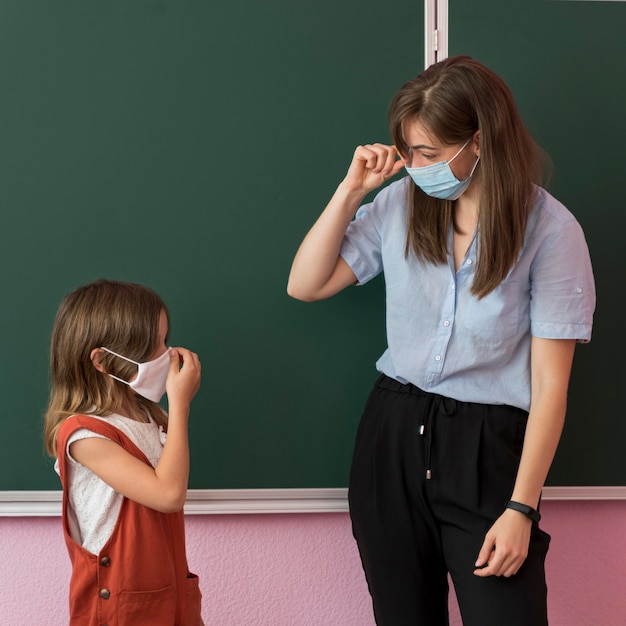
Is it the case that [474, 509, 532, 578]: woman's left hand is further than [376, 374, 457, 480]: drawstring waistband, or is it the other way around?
[376, 374, 457, 480]: drawstring waistband

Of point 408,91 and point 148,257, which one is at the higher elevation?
point 408,91

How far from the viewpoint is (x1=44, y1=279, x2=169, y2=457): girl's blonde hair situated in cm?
153

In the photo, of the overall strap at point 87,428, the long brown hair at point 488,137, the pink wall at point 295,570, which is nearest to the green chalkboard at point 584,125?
the pink wall at point 295,570

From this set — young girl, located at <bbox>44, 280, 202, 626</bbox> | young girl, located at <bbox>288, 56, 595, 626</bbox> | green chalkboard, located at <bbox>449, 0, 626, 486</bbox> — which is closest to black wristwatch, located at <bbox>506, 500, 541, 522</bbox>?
young girl, located at <bbox>288, 56, 595, 626</bbox>

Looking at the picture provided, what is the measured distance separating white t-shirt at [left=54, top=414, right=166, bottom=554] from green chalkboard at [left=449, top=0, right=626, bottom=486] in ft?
3.64

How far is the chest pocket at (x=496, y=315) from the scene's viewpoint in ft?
4.88

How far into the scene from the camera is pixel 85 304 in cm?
155

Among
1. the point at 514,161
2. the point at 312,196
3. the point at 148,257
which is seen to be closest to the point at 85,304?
the point at 148,257

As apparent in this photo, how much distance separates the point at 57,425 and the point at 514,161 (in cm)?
107

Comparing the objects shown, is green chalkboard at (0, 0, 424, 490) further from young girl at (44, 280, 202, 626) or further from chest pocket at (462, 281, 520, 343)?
chest pocket at (462, 281, 520, 343)

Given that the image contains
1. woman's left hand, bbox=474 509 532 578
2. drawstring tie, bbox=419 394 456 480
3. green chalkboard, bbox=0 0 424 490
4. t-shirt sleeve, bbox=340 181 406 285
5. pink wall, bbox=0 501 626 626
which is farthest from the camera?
pink wall, bbox=0 501 626 626

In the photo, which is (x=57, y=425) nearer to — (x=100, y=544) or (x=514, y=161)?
(x=100, y=544)

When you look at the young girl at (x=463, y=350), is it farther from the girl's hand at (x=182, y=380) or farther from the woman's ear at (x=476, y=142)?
the girl's hand at (x=182, y=380)

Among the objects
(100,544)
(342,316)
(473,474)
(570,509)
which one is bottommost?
(570,509)
